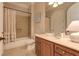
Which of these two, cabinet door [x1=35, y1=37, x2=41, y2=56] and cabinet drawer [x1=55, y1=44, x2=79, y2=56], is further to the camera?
cabinet door [x1=35, y1=37, x2=41, y2=56]

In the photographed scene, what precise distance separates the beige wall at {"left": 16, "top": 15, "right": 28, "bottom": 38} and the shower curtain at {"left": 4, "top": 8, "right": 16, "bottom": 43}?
0.20 feet

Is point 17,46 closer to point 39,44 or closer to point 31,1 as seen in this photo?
point 39,44

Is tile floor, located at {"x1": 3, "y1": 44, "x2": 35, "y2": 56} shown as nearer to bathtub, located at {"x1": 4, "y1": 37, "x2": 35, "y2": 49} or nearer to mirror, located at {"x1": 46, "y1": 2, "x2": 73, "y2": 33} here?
bathtub, located at {"x1": 4, "y1": 37, "x2": 35, "y2": 49}

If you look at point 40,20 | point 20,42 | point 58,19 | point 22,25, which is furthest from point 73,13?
point 20,42

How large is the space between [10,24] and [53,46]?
688 millimetres

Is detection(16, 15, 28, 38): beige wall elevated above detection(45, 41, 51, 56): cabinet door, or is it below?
above

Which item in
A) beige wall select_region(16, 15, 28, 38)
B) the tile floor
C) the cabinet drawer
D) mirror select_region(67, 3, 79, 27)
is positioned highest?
mirror select_region(67, 3, 79, 27)

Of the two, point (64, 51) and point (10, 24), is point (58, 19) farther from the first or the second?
point (10, 24)

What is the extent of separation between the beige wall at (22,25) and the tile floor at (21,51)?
0.19 m

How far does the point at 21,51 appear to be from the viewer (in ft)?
4.91

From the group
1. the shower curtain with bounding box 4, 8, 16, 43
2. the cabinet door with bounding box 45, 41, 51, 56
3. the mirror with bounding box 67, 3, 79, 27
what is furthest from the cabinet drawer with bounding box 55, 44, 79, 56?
the shower curtain with bounding box 4, 8, 16, 43

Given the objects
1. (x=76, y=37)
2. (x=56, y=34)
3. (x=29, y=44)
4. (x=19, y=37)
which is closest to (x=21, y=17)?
(x=19, y=37)

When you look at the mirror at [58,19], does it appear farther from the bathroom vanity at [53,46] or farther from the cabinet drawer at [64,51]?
the cabinet drawer at [64,51]

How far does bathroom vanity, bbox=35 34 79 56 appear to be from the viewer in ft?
3.83
